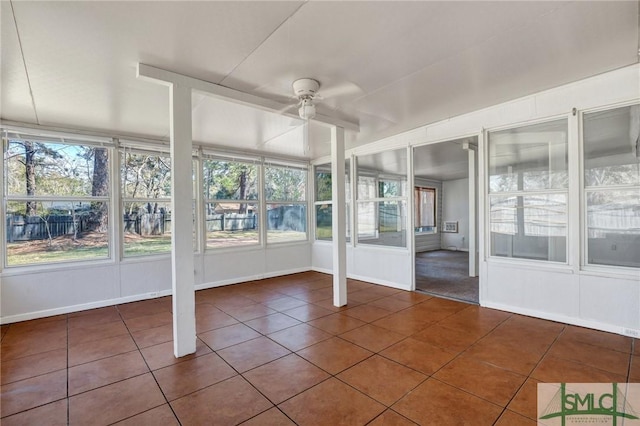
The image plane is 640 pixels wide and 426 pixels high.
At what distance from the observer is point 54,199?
4.00 meters

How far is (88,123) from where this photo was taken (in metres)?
3.95

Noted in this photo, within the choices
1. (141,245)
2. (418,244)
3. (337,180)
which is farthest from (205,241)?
(418,244)

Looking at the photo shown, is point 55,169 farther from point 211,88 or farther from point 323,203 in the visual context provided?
point 323,203

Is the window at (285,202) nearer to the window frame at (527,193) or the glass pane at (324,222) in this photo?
the glass pane at (324,222)

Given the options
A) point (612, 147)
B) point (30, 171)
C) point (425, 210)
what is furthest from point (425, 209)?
point (30, 171)

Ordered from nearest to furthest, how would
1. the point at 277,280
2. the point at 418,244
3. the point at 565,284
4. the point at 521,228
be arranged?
the point at 565,284, the point at 521,228, the point at 277,280, the point at 418,244

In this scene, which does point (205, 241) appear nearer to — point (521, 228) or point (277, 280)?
point (277, 280)

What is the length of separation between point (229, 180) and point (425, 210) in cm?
665

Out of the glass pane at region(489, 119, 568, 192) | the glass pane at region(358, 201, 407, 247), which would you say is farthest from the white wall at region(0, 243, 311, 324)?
the glass pane at region(489, 119, 568, 192)

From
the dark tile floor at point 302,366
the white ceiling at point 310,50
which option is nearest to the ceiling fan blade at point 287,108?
the white ceiling at point 310,50

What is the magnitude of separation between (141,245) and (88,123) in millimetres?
1866

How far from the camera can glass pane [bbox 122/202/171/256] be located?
4.55m

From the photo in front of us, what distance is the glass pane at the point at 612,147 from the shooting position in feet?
9.48

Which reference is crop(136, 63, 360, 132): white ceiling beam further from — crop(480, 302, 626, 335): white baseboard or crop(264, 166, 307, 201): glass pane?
crop(480, 302, 626, 335): white baseboard
